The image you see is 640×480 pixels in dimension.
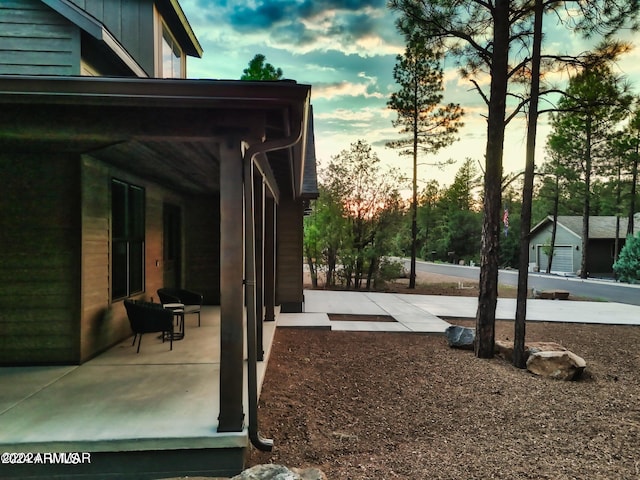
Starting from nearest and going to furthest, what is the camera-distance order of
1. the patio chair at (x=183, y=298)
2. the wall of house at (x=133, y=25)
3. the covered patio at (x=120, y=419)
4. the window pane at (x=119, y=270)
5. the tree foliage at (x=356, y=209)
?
the covered patio at (x=120, y=419) → the window pane at (x=119, y=270) → the patio chair at (x=183, y=298) → the wall of house at (x=133, y=25) → the tree foliage at (x=356, y=209)

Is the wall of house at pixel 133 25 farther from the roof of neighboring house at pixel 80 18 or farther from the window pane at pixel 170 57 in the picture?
the roof of neighboring house at pixel 80 18

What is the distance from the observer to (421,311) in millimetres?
9531

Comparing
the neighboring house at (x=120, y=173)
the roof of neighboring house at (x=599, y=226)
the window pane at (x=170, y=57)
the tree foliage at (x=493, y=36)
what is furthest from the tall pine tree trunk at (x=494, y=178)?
the roof of neighboring house at (x=599, y=226)

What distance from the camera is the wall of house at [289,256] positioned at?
8.84 meters

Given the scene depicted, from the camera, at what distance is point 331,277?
15305 mm

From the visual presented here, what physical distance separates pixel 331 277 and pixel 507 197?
3613cm

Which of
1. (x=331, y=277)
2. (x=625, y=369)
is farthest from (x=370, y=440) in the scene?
(x=331, y=277)

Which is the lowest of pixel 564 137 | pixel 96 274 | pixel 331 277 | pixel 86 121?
pixel 331 277

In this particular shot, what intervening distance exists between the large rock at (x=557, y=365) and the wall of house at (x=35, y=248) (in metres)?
5.51

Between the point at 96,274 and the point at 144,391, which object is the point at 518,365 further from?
the point at 96,274

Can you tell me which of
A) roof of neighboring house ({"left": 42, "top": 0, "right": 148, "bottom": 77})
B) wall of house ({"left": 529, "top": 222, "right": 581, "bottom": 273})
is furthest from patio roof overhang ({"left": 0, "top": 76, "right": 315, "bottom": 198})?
wall of house ({"left": 529, "top": 222, "right": 581, "bottom": 273})

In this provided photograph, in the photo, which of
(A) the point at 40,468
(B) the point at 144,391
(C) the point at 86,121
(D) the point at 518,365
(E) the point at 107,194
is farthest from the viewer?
(D) the point at 518,365

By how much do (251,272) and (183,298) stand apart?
163 inches

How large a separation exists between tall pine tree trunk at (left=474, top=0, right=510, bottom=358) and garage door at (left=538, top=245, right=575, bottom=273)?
25133mm
